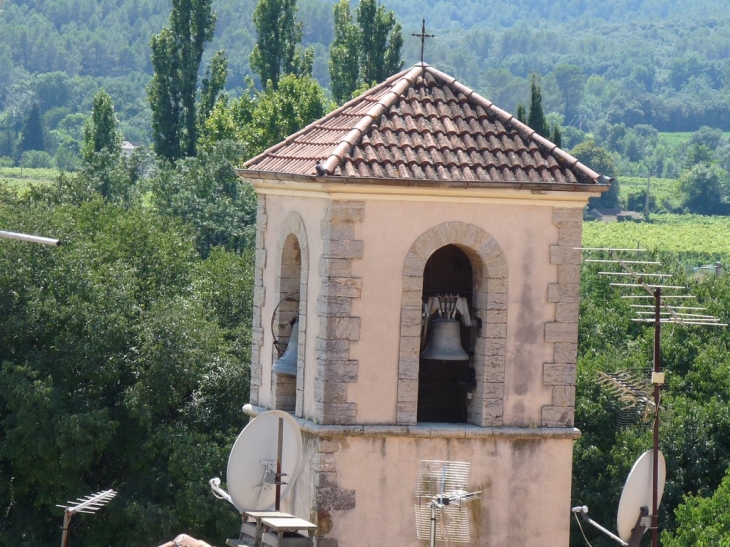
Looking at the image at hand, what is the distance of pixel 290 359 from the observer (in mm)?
15430

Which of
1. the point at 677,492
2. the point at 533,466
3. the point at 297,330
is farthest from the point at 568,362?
the point at 677,492

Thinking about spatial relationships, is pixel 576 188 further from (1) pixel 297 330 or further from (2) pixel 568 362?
A: (1) pixel 297 330

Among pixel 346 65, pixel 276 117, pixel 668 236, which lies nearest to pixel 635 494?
pixel 276 117

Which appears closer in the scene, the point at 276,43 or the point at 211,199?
the point at 211,199

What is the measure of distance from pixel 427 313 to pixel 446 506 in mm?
1798

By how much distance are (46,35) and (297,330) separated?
184 meters

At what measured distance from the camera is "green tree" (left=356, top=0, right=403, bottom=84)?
57.0 m

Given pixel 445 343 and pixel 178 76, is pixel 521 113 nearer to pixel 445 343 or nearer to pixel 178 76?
pixel 178 76

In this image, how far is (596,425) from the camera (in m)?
31.0

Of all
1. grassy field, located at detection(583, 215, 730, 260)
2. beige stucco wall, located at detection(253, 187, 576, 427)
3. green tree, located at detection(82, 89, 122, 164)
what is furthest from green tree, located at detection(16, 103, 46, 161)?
beige stucco wall, located at detection(253, 187, 576, 427)

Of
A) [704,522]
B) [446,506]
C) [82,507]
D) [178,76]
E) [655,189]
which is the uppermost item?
[655,189]

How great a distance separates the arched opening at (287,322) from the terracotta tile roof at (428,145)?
2.90ft

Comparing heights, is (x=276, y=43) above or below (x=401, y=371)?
above

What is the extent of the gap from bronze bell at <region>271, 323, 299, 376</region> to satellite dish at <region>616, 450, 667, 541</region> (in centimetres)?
326
